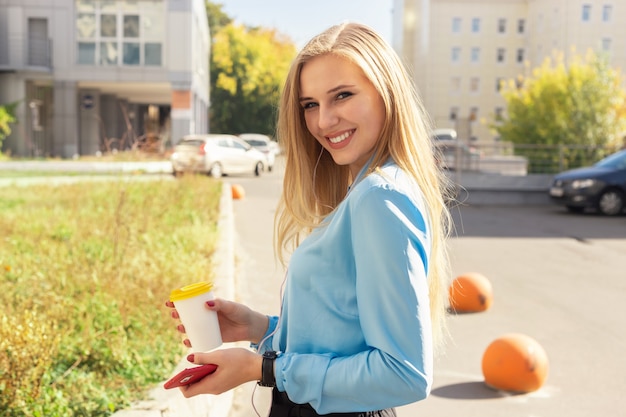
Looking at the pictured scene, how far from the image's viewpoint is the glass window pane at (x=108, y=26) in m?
37.8

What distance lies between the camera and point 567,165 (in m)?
22.3

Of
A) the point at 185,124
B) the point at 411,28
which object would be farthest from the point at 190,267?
the point at 411,28

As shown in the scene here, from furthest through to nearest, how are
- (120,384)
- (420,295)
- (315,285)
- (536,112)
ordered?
(536,112), (120,384), (315,285), (420,295)

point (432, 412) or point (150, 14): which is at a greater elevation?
point (150, 14)

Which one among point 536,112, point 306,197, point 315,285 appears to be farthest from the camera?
point 536,112

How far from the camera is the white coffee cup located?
218cm

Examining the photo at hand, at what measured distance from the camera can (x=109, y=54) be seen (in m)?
37.8

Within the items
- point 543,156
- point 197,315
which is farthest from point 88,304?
point 543,156

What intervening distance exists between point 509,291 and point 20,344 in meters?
6.03

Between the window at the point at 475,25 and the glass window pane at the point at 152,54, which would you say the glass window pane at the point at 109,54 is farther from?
the window at the point at 475,25

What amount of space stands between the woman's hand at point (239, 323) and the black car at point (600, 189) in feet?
55.2

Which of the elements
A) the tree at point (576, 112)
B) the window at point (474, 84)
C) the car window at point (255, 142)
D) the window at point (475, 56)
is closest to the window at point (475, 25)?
the window at point (475, 56)

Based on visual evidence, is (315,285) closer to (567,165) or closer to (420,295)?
(420,295)

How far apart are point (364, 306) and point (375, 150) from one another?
460mm
